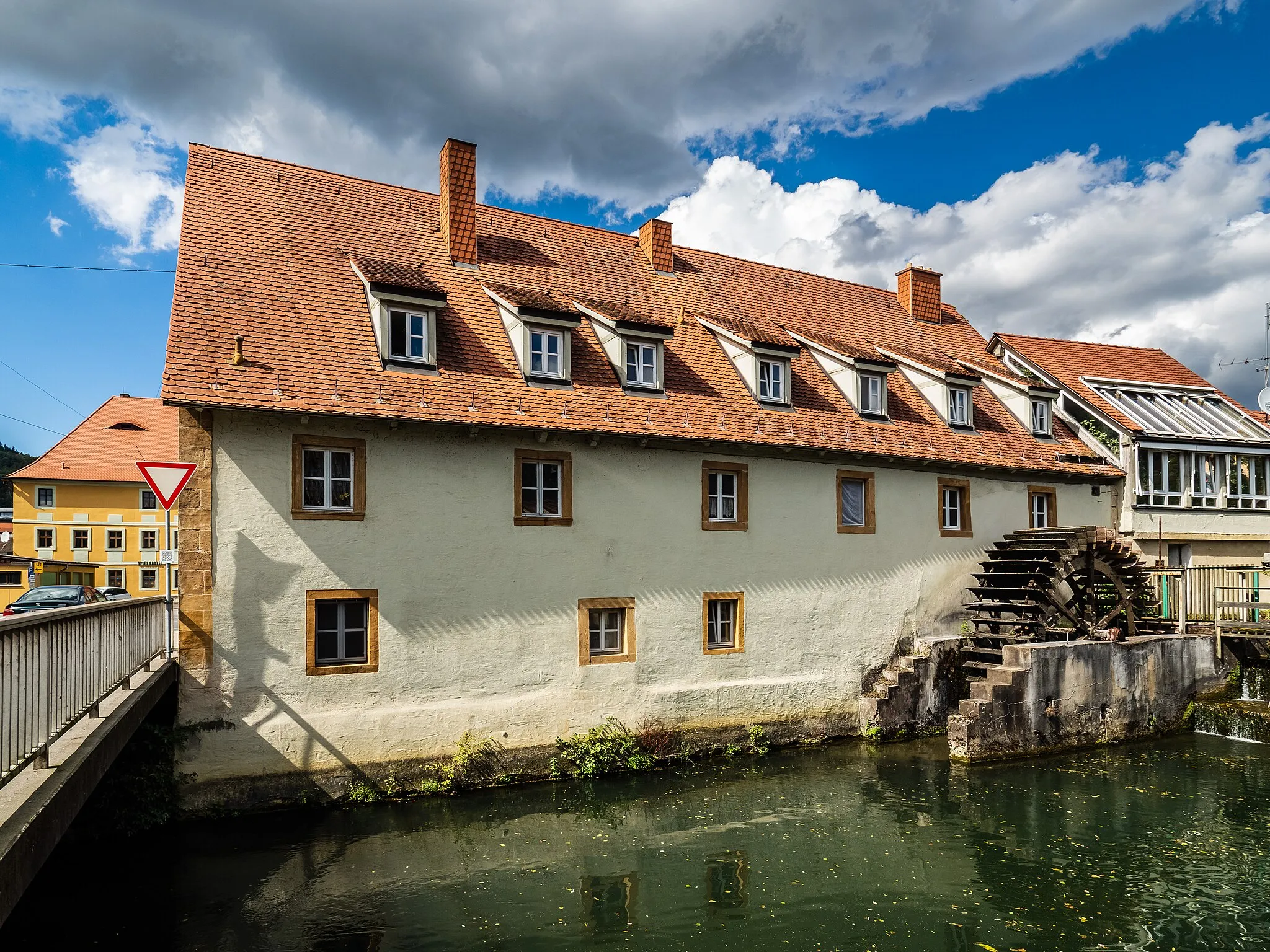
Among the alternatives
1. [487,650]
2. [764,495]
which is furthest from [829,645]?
[487,650]

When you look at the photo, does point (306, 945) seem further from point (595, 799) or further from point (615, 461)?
point (615, 461)

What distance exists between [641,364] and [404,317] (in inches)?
164

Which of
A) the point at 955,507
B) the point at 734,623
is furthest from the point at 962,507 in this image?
the point at 734,623

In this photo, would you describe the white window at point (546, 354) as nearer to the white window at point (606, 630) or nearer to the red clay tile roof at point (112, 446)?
the white window at point (606, 630)

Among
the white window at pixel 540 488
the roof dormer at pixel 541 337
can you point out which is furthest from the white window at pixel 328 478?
the roof dormer at pixel 541 337

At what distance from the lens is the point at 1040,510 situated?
801 inches

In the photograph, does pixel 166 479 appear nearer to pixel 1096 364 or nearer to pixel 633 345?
pixel 633 345

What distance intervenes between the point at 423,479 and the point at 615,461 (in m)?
3.18

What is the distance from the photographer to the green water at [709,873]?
8.58 metres

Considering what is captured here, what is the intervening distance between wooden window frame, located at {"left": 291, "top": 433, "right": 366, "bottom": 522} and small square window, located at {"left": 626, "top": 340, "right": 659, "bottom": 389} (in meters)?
Result: 4.93

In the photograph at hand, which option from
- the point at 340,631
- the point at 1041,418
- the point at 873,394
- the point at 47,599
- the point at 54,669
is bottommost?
the point at 47,599

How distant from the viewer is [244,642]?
11992 millimetres

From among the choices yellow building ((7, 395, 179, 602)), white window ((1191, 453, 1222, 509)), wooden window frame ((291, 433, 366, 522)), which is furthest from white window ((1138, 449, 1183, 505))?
yellow building ((7, 395, 179, 602))

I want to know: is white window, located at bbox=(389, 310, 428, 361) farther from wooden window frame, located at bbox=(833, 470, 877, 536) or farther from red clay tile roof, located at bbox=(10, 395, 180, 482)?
red clay tile roof, located at bbox=(10, 395, 180, 482)
